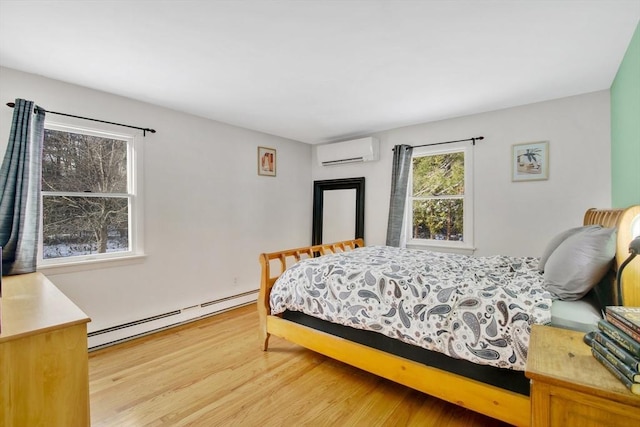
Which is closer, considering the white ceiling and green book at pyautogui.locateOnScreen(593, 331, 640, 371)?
green book at pyautogui.locateOnScreen(593, 331, 640, 371)

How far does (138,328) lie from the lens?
2961 millimetres

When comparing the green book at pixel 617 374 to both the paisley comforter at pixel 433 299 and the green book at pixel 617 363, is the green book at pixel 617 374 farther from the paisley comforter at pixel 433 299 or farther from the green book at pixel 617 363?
the paisley comforter at pixel 433 299

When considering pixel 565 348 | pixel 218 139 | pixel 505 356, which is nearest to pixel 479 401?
pixel 505 356

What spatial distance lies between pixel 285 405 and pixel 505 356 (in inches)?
53.1

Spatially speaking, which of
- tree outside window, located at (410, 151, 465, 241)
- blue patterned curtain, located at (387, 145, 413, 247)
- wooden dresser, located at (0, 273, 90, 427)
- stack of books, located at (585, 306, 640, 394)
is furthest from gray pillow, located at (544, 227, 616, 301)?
wooden dresser, located at (0, 273, 90, 427)

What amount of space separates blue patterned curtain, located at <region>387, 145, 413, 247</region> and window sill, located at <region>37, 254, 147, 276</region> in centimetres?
289

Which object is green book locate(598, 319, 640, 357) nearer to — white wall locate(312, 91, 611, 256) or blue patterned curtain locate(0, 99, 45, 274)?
white wall locate(312, 91, 611, 256)

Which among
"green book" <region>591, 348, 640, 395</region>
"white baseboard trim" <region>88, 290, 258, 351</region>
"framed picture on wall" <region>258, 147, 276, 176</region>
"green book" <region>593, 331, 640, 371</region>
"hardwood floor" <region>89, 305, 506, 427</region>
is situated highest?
"framed picture on wall" <region>258, 147, 276, 176</region>

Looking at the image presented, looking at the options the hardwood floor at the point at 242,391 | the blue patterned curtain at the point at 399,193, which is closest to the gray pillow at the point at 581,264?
the hardwood floor at the point at 242,391

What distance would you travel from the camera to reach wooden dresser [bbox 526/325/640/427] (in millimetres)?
806

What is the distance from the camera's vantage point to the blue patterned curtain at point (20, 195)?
7.20 ft

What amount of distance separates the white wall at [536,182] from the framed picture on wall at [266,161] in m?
2.10

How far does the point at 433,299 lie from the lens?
5.99ft

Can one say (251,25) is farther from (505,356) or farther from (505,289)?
(505,356)
